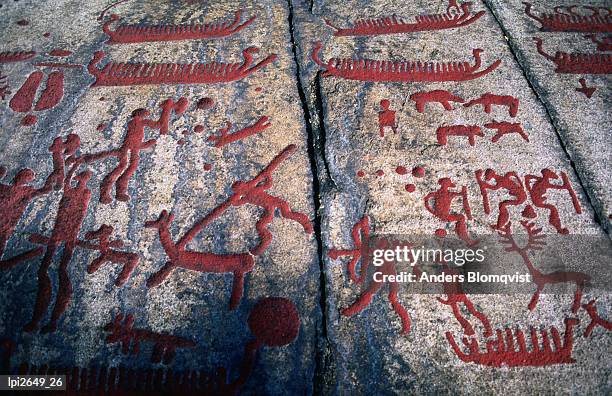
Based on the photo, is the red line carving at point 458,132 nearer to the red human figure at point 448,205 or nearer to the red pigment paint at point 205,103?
the red human figure at point 448,205

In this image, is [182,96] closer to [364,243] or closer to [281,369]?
[364,243]

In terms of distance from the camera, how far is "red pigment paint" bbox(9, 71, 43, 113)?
1861mm

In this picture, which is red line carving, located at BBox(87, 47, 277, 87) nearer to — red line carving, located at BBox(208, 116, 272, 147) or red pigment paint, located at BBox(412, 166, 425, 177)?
red line carving, located at BBox(208, 116, 272, 147)

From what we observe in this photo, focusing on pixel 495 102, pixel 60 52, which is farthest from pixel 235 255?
pixel 60 52

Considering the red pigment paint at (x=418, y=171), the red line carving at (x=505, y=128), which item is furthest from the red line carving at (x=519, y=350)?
the red line carving at (x=505, y=128)

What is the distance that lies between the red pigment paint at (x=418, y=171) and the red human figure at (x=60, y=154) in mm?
1285

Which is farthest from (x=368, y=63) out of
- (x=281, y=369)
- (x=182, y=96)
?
(x=281, y=369)

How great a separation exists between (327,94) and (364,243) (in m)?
0.72

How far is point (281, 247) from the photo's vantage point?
145 cm

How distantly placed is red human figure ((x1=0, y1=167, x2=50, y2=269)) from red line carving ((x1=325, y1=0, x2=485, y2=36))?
1.48m

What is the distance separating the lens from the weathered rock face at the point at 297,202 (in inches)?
49.8

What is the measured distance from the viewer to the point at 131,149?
1695mm

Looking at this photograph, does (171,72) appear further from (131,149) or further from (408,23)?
(408,23)

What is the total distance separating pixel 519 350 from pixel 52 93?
203cm
